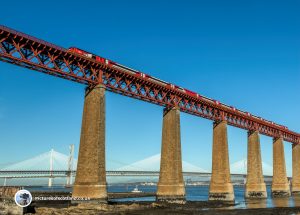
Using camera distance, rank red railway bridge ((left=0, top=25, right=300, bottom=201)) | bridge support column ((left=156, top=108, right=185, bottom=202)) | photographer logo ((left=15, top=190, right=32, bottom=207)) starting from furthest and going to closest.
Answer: bridge support column ((left=156, top=108, right=185, bottom=202)) → red railway bridge ((left=0, top=25, right=300, bottom=201)) → photographer logo ((left=15, top=190, right=32, bottom=207))

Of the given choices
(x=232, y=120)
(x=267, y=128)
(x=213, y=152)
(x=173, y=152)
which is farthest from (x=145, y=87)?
(x=267, y=128)

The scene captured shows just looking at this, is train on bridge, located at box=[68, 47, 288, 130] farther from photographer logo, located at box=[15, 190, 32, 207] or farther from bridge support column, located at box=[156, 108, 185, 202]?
photographer logo, located at box=[15, 190, 32, 207]

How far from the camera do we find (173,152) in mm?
54656

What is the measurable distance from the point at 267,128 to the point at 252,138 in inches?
410

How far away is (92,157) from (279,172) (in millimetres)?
63115

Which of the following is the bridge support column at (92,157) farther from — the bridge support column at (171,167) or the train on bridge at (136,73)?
the bridge support column at (171,167)

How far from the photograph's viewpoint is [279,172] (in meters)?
89.9

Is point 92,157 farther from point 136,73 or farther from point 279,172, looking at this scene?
point 279,172

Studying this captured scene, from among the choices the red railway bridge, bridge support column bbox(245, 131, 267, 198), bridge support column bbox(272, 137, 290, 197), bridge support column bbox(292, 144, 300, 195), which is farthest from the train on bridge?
bridge support column bbox(292, 144, 300, 195)

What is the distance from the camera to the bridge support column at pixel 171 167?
5400cm

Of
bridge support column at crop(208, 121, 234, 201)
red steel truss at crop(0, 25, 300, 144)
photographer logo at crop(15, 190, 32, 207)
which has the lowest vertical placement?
photographer logo at crop(15, 190, 32, 207)

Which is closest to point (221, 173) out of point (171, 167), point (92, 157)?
point (171, 167)

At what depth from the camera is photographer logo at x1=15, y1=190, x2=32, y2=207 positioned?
2653cm

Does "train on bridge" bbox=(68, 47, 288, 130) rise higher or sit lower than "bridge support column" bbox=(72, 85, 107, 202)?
higher
